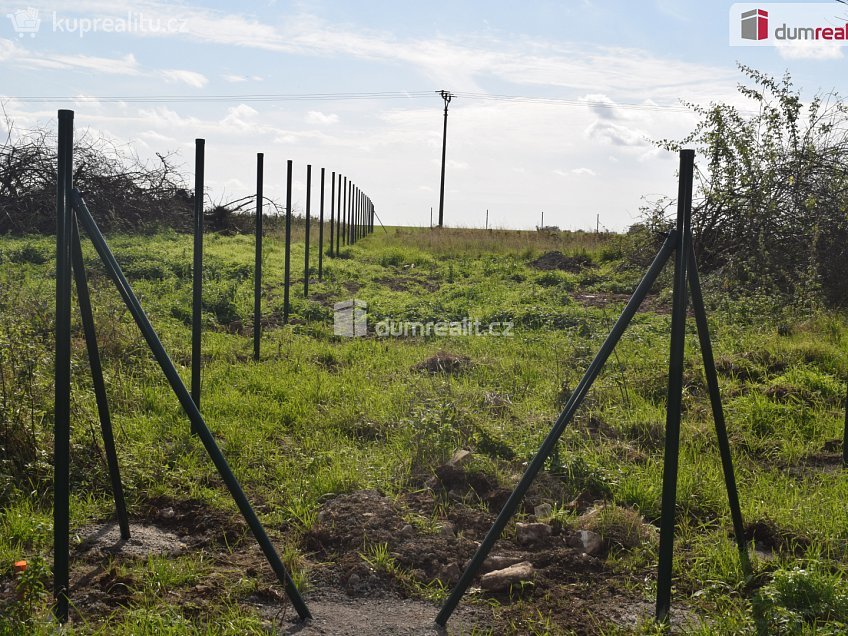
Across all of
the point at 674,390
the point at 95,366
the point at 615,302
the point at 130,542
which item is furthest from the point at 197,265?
the point at 615,302

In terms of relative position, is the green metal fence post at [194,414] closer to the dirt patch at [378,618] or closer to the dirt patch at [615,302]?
the dirt patch at [378,618]

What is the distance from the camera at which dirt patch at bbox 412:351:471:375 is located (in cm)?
675

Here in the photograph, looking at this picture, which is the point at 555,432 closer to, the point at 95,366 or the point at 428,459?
the point at 428,459

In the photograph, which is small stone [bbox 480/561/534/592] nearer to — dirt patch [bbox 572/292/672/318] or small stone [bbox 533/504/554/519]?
small stone [bbox 533/504/554/519]

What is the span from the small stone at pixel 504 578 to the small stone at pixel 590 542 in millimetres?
374

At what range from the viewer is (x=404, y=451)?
15.5 feet

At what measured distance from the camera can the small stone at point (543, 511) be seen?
3.89m

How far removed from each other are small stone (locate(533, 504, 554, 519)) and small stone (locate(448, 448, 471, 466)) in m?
0.58

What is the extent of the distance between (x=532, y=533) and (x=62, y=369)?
7.38 ft

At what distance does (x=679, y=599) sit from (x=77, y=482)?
125 inches

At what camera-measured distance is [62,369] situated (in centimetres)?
289

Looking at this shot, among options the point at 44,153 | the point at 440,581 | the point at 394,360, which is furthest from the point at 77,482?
the point at 44,153

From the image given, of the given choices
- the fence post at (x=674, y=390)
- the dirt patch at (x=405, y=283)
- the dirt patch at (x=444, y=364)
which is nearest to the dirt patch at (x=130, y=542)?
the fence post at (x=674, y=390)

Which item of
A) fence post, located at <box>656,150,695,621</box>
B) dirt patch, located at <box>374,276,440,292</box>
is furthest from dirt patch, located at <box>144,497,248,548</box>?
dirt patch, located at <box>374,276,440,292</box>
